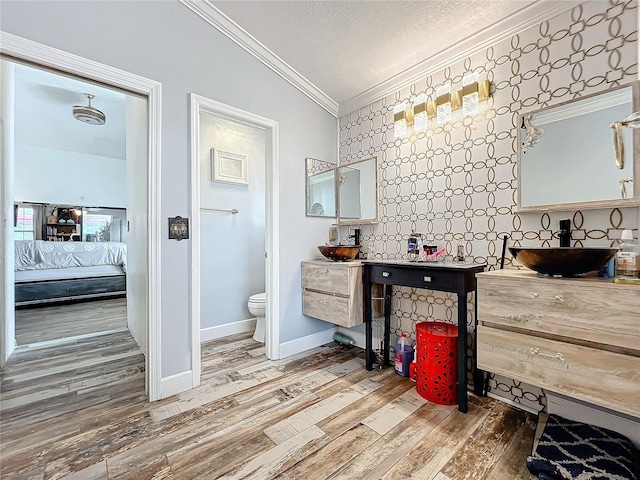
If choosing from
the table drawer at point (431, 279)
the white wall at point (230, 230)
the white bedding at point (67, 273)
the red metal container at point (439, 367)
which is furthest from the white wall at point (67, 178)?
the red metal container at point (439, 367)

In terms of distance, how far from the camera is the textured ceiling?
174 cm

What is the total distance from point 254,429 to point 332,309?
1054 millimetres

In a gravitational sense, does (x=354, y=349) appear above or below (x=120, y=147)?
below

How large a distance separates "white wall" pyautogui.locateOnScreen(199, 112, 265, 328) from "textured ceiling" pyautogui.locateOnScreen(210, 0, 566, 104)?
3.22 ft

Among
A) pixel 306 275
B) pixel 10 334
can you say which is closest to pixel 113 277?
pixel 10 334

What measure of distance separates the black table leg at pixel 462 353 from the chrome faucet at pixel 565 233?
58 cm

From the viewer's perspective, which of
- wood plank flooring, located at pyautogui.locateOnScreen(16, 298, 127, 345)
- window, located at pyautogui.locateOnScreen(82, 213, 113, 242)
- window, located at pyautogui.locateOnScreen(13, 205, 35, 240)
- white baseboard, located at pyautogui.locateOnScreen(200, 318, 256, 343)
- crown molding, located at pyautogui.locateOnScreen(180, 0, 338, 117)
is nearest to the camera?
crown molding, located at pyautogui.locateOnScreen(180, 0, 338, 117)

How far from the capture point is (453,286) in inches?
66.5

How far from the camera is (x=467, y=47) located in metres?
1.94

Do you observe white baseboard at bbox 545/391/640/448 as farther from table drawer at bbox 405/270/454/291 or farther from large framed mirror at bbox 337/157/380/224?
large framed mirror at bbox 337/157/380/224

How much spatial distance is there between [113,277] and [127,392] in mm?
3926

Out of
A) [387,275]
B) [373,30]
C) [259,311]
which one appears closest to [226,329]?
[259,311]

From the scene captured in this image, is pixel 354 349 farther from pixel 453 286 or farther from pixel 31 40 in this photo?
pixel 31 40

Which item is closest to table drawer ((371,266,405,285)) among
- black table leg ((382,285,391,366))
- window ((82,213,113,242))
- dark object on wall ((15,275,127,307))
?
black table leg ((382,285,391,366))
